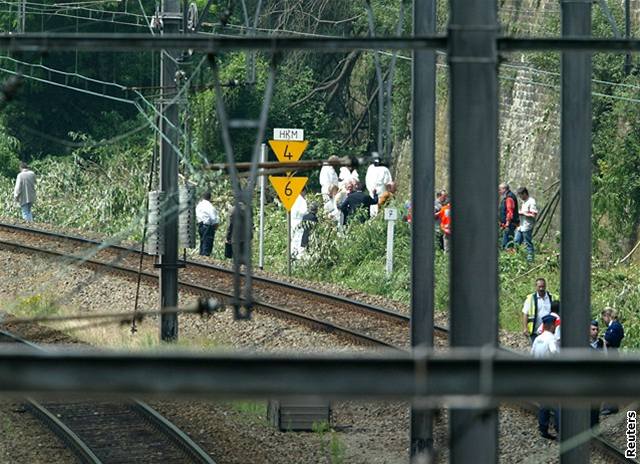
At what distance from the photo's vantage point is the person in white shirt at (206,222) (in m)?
25.8

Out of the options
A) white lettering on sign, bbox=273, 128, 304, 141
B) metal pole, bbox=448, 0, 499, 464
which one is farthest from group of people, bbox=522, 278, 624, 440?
metal pole, bbox=448, 0, 499, 464

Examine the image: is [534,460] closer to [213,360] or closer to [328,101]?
[213,360]

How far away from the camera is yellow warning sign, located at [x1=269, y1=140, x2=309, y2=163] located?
72.7 ft

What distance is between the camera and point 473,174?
655 centimetres

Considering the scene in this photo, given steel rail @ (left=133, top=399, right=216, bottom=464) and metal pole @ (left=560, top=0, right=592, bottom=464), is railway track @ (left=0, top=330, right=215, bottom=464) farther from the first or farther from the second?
metal pole @ (left=560, top=0, right=592, bottom=464)

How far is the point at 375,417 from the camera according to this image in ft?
50.7

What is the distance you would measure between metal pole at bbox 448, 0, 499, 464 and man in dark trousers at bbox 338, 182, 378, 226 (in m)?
19.7

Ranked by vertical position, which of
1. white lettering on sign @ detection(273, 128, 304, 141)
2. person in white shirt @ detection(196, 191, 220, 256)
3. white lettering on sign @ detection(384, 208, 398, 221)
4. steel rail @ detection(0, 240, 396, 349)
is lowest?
steel rail @ detection(0, 240, 396, 349)

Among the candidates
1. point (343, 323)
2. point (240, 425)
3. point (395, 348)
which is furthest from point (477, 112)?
point (343, 323)

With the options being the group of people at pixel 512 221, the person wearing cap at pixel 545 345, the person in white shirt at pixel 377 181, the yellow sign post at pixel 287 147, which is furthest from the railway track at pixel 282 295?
the person in white shirt at pixel 377 181

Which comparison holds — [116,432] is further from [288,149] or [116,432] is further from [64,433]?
[288,149]

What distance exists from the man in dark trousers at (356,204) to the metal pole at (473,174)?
64.5 feet

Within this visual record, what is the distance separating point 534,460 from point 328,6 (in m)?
26.5

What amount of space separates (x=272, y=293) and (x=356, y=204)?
497cm
